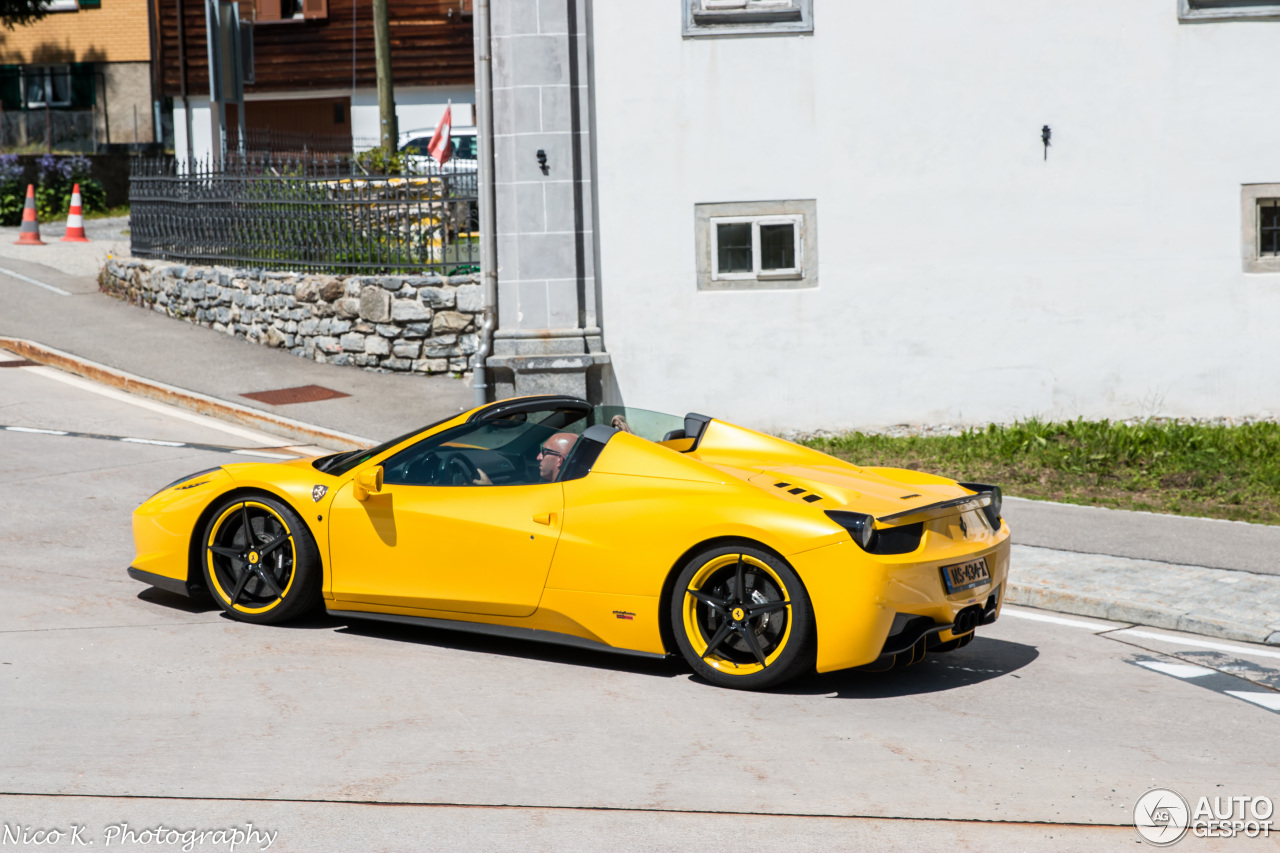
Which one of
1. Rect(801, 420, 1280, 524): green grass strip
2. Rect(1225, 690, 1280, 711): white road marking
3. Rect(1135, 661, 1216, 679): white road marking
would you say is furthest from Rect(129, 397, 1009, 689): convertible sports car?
Rect(801, 420, 1280, 524): green grass strip

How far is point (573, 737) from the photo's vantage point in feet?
16.8

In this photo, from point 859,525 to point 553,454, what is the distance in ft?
5.04

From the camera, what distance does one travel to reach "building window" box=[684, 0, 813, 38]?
40.6 feet

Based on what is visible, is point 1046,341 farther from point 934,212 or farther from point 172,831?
point 172,831

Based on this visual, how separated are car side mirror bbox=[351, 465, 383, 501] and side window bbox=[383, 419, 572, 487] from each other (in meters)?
0.13

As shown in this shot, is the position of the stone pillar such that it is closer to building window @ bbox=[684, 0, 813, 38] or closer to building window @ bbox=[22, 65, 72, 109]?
building window @ bbox=[684, 0, 813, 38]

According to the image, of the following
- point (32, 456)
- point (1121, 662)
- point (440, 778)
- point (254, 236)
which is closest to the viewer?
point (440, 778)

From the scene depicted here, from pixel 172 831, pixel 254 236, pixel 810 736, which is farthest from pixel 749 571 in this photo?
pixel 254 236

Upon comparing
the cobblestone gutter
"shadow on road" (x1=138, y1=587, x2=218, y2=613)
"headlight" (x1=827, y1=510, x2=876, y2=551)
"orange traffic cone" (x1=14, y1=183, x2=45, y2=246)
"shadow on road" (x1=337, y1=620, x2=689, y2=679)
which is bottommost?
"shadow on road" (x1=337, y1=620, x2=689, y2=679)

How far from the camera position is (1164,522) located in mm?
9578

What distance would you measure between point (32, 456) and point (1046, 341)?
8872 millimetres

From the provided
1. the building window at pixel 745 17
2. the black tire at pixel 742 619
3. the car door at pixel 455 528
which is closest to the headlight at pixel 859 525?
the black tire at pixel 742 619

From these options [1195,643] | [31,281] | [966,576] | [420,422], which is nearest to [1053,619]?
[1195,643]

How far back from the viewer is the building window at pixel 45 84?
36.1 meters
